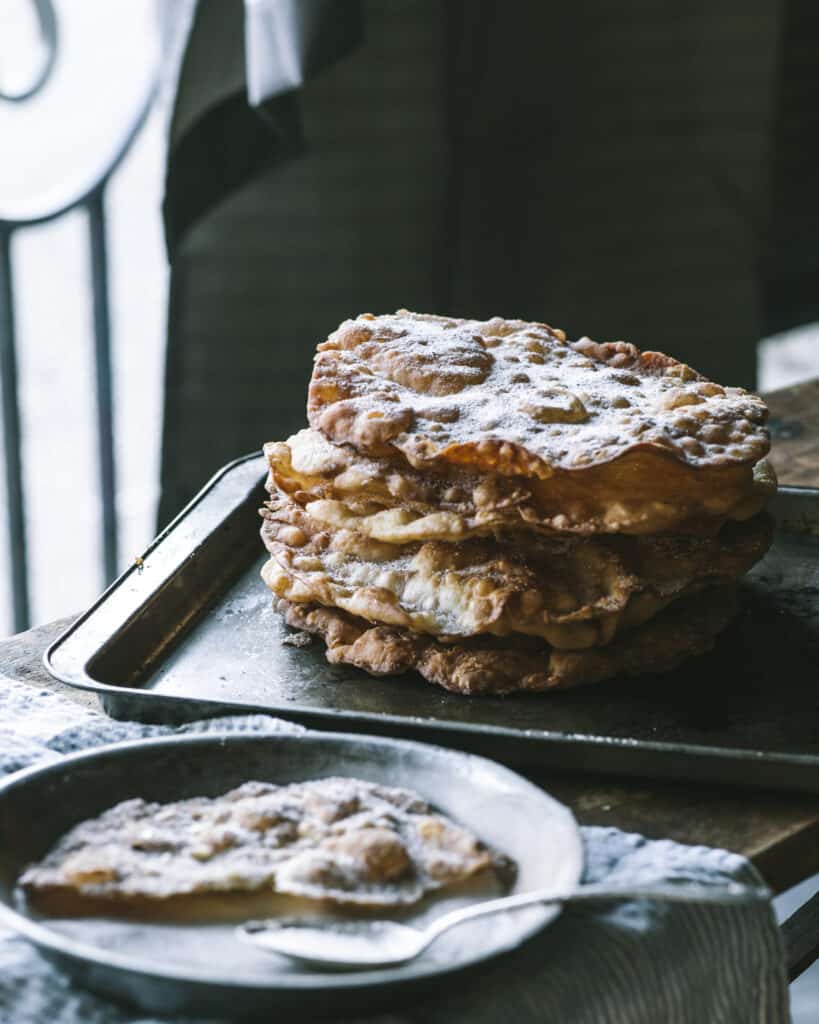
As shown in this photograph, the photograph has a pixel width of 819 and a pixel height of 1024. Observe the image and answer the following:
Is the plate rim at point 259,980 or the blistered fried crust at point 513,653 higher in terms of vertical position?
the plate rim at point 259,980

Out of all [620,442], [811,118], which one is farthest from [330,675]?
[811,118]

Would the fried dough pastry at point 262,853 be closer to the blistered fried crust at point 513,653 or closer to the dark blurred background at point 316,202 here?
the blistered fried crust at point 513,653

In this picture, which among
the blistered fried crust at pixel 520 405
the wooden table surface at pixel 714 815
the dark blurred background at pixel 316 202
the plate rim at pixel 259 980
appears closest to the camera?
the plate rim at pixel 259 980

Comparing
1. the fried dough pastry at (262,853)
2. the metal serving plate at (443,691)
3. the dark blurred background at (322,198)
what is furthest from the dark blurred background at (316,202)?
the fried dough pastry at (262,853)

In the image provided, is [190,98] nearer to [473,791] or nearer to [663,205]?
[663,205]

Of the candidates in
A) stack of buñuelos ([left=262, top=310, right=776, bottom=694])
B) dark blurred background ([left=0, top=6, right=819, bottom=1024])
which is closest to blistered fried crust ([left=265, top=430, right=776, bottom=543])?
stack of buñuelos ([left=262, top=310, right=776, bottom=694])

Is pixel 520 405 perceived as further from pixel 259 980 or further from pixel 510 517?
pixel 259 980

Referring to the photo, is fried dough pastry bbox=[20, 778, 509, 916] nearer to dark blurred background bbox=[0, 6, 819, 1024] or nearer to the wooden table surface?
the wooden table surface
